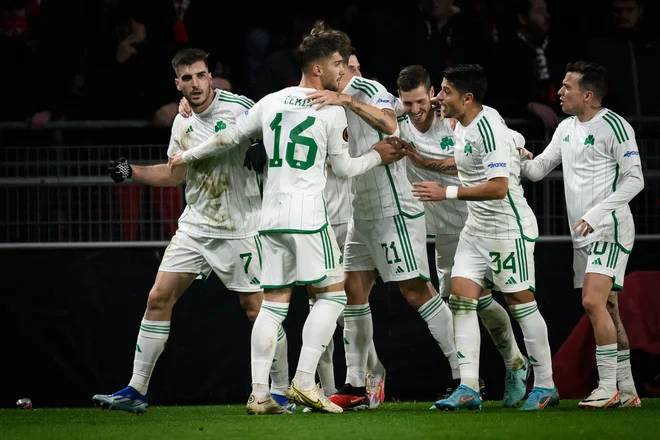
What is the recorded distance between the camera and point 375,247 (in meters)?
7.53

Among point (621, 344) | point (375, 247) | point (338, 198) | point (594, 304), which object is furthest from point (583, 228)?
point (338, 198)

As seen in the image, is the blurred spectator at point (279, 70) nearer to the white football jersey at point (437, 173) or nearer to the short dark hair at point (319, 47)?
the white football jersey at point (437, 173)

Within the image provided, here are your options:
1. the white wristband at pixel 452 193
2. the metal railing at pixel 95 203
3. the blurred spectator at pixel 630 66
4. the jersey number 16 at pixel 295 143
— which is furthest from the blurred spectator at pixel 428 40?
the jersey number 16 at pixel 295 143

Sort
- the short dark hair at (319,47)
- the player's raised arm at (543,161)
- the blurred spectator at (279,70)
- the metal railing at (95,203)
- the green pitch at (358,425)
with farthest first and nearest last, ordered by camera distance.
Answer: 1. the blurred spectator at (279,70)
2. the metal railing at (95,203)
3. the player's raised arm at (543,161)
4. the short dark hair at (319,47)
5. the green pitch at (358,425)

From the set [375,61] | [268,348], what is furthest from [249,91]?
[268,348]

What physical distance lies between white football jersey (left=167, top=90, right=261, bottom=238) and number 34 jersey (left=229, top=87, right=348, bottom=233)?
26.8 inches

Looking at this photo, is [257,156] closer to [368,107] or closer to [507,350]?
[368,107]

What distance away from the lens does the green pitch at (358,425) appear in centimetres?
573

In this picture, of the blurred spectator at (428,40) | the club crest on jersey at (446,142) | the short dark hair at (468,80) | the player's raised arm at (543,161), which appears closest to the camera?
the short dark hair at (468,80)

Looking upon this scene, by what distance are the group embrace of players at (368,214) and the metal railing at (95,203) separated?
149cm

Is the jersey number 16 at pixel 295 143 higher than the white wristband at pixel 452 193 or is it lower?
higher

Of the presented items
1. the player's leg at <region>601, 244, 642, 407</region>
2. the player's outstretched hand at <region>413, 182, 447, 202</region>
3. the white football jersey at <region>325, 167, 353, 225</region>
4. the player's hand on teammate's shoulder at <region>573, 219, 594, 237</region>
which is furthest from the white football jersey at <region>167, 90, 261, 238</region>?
the player's leg at <region>601, 244, 642, 407</region>

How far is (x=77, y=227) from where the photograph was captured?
9250 millimetres

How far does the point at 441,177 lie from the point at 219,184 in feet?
4.99
